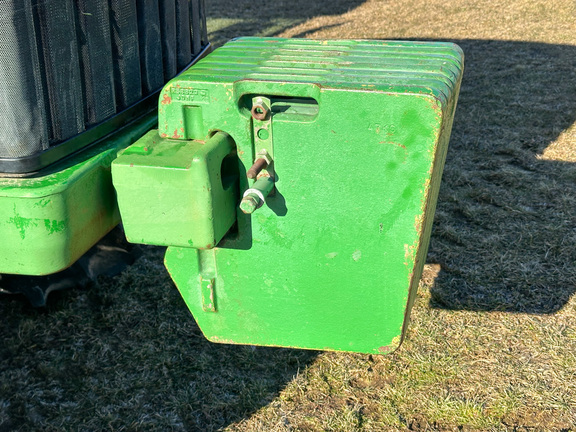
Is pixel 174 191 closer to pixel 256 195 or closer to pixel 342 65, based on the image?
→ pixel 256 195

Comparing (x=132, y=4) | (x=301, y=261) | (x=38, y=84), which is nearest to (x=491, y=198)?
(x=301, y=261)

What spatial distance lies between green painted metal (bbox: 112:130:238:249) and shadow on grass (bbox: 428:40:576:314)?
1.51 m

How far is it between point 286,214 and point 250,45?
63cm

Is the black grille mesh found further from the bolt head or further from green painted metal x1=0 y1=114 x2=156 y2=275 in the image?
the bolt head

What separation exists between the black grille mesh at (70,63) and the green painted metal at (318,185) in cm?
21

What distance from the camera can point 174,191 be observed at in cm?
154

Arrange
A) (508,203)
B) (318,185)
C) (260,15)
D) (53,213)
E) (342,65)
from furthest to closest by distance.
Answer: (260,15) → (508,203) → (342,65) → (318,185) → (53,213)

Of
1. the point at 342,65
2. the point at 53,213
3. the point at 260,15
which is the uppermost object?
the point at 342,65

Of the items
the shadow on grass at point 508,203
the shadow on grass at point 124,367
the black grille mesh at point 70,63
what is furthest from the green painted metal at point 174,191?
the shadow on grass at point 508,203

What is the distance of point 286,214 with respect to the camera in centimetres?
170

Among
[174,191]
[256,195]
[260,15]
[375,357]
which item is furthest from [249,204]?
[260,15]

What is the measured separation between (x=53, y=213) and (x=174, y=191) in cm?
28

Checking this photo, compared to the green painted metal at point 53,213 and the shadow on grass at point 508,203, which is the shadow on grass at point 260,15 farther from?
the green painted metal at point 53,213

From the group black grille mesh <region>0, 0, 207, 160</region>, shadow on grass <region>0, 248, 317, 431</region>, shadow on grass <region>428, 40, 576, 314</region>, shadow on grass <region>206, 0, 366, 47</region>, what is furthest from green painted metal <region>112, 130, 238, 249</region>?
shadow on grass <region>206, 0, 366, 47</region>
